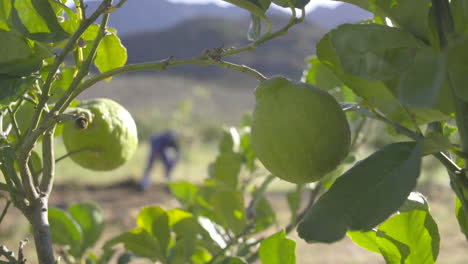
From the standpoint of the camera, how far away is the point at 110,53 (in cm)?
62

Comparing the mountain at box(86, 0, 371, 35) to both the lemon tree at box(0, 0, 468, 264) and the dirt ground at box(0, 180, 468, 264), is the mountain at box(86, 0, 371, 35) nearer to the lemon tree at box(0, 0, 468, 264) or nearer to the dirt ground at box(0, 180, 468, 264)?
the dirt ground at box(0, 180, 468, 264)

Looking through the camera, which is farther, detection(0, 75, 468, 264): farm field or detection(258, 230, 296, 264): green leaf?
detection(0, 75, 468, 264): farm field

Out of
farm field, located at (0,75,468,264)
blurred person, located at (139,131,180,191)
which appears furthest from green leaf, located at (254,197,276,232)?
blurred person, located at (139,131,180,191)

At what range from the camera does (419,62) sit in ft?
1.16

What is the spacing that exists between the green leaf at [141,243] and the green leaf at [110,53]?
0.21 meters

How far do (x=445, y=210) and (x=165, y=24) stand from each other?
2357cm

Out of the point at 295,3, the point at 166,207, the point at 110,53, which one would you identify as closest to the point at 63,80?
the point at 110,53

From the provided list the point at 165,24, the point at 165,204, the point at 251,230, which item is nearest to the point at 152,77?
the point at 165,24

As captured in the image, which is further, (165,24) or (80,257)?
(165,24)

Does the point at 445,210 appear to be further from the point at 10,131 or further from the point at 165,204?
the point at 10,131

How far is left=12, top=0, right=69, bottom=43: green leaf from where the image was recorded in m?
0.50

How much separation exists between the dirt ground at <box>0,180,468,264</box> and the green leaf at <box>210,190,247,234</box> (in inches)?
126

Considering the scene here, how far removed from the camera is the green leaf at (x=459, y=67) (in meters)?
0.36

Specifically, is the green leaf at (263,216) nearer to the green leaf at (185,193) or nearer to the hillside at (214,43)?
the green leaf at (185,193)
